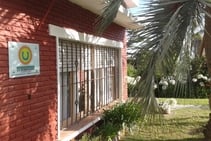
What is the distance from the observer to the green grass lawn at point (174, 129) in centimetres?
1107

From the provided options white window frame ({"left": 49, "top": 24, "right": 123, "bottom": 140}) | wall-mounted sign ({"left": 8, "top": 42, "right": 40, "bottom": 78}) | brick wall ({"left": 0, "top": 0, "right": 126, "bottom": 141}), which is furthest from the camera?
white window frame ({"left": 49, "top": 24, "right": 123, "bottom": 140})

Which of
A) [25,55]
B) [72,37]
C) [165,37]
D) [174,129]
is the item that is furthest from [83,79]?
[165,37]

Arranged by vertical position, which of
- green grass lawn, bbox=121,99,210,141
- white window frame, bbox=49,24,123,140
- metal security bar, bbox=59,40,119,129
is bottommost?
green grass lawn, bbox=121,99,210,141

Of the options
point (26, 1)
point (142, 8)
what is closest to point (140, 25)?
point (142, 8)

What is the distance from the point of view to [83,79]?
9.95 meters

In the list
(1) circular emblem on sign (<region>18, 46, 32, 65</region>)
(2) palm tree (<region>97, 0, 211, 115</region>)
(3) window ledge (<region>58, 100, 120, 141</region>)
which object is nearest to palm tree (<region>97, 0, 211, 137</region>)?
(2) palm tree (<region>97, 0, 211, 115</region>)

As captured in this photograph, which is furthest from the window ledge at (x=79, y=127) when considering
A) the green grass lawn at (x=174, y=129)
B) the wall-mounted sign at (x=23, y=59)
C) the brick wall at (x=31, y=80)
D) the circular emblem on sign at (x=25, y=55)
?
the circular emblem on sign at (x=25, y=55)

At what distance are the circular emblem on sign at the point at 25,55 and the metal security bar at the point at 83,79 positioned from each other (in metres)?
2.02

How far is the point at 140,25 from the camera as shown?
5.61 metres

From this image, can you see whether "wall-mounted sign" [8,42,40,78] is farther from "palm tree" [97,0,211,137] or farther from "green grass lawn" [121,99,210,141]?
"green grass lawn" [121,99,210,141]

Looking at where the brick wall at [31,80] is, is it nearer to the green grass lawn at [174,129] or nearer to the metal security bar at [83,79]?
the metal security bar at [83,79]

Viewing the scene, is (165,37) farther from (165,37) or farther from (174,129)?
(174,129)

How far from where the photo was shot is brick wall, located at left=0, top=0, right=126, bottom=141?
549 centimetres

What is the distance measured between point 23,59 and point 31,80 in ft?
1.57
